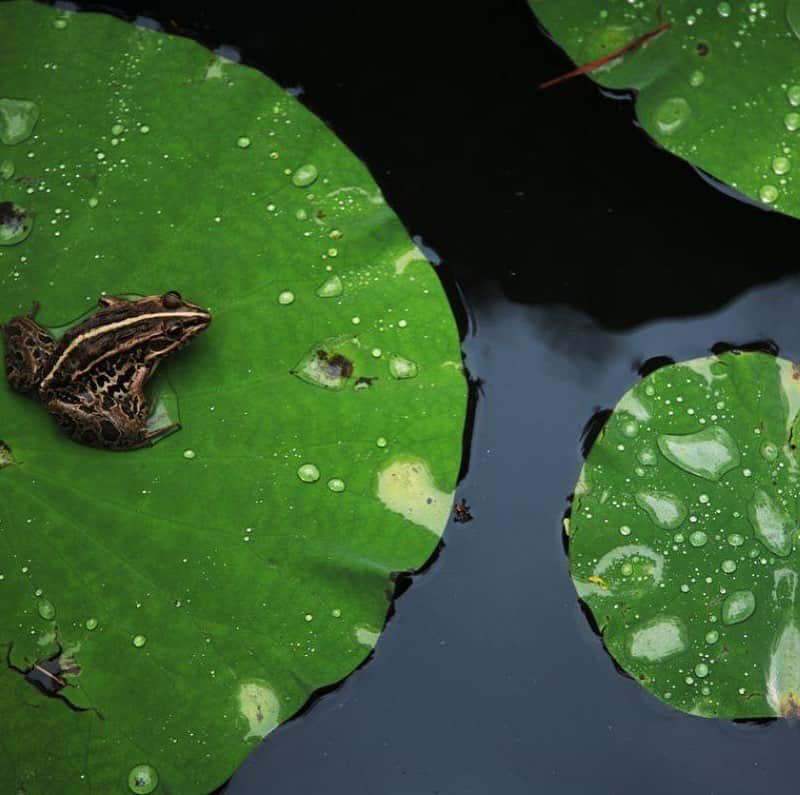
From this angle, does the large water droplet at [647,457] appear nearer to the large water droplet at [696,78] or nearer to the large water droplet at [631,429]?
the large water droplet at [631,429]

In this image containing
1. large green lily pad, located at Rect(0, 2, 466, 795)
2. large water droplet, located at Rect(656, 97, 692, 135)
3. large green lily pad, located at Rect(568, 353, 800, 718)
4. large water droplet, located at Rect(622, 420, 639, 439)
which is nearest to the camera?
large green lily pad, located at Rect(0, 2, 466, 795)

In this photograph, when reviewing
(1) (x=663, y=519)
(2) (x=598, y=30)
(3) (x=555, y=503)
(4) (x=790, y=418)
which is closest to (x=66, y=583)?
(3) (x=555, y=503)

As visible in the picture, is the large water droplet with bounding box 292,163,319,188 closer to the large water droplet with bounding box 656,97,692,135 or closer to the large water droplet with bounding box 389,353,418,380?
the large water droplet with bounding box 389,353,418,380

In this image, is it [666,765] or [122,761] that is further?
[666,765]

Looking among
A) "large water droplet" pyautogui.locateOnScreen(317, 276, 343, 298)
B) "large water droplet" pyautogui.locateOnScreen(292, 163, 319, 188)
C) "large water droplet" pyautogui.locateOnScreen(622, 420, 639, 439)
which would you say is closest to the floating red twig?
"large water droplet" pyautogui.locateOnScreen(292, 163, 319, 188)

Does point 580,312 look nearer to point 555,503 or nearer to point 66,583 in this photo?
point 555,503
